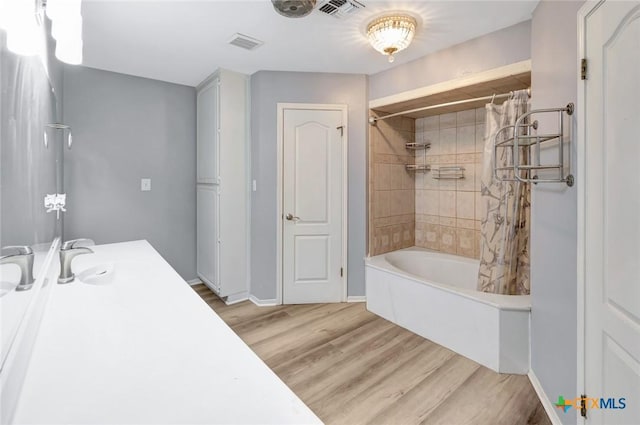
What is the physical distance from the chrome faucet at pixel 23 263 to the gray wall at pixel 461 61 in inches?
109

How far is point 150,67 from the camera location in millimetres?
2936

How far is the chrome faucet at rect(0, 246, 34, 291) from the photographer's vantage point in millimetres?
752

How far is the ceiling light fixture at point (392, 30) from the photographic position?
2.01 metres

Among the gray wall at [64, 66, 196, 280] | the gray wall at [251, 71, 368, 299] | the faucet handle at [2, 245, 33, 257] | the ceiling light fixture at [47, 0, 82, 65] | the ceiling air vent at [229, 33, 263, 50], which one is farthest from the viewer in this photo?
the gray wall at [251, 71, 368, 299]

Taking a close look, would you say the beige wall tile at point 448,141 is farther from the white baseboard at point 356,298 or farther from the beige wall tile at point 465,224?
the white baseboard at point 356,298

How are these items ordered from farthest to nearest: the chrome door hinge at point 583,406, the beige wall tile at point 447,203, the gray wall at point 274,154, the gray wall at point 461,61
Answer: the beige wall tile at point 447,203, the gray wall at point 274,154, the gray wall at point 461,61, the chrome door hinge at point 583,406

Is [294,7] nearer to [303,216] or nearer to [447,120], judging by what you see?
[303,216]

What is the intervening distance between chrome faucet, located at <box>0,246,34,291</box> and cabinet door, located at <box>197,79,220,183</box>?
234 cm

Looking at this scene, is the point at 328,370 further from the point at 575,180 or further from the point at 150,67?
the point at 150,67

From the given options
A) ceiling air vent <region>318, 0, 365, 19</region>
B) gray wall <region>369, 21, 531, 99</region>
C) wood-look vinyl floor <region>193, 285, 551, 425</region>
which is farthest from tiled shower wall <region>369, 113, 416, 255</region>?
ceiling air vent <region>318, 0, 365, 19</region>

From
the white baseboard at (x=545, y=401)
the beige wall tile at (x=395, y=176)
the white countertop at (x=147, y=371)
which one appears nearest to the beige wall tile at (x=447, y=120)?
the beige wall tile at (x=395, y=176)

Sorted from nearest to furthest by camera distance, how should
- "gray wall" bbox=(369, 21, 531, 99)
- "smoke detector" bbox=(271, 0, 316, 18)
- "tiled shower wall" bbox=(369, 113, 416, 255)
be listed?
"smoke detector" bbox=(271, 0, 316, 18) → "gray wall" bbox=(369, 21, 531, 99) → "tiled shower wall" bbox=(369, 113, 416, 255)

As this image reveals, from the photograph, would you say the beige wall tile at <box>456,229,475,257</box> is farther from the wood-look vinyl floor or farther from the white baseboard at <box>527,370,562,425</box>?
the white baseboard at <box>527,370,562,425</box>

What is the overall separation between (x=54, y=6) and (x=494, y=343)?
9.24 ft
